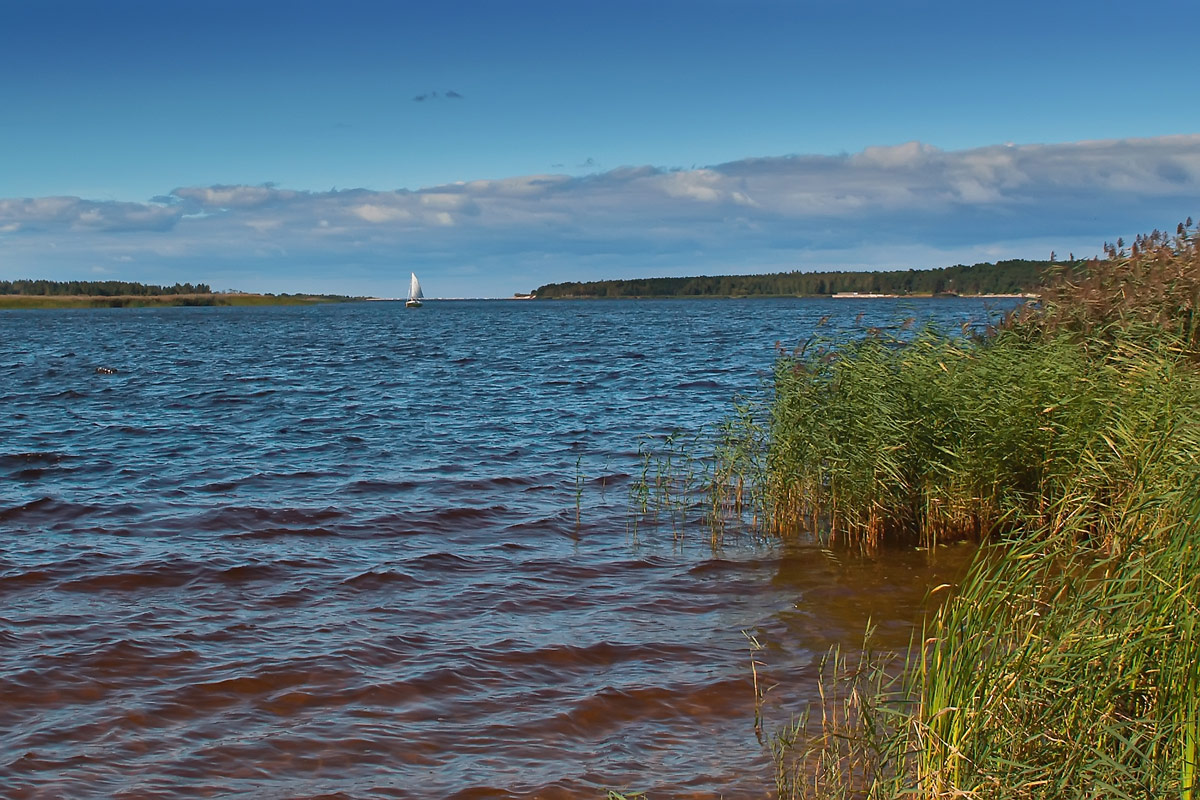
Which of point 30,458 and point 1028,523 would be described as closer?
point 1028,523

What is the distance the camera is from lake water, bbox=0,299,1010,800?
6.77 m

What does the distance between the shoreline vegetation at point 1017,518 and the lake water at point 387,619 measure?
0.60 m

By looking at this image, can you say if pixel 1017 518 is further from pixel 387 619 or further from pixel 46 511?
pixel 46 511

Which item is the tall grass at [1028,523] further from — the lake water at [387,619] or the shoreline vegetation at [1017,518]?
the lake water at [387,619]

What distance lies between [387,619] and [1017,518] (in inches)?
230

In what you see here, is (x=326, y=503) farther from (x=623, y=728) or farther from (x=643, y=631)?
(x=623, y=728)

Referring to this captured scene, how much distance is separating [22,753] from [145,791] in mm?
1111

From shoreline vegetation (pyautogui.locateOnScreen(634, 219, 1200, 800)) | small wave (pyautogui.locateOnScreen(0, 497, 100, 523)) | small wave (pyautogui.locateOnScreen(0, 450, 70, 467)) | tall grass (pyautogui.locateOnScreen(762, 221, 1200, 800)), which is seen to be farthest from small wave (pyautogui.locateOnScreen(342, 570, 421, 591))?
small wave (pyautogui.locateOnScreen(0, 450, 70, 467))

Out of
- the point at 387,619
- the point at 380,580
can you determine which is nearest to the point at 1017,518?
the point at 387,619

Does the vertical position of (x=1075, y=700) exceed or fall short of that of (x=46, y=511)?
it exceeds it

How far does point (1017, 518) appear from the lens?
930cm

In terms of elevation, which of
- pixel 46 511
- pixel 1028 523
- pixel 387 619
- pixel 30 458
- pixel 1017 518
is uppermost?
pixel 1017 518

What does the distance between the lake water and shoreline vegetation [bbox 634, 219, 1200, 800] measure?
1.98 feet

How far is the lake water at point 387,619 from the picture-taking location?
677cm
